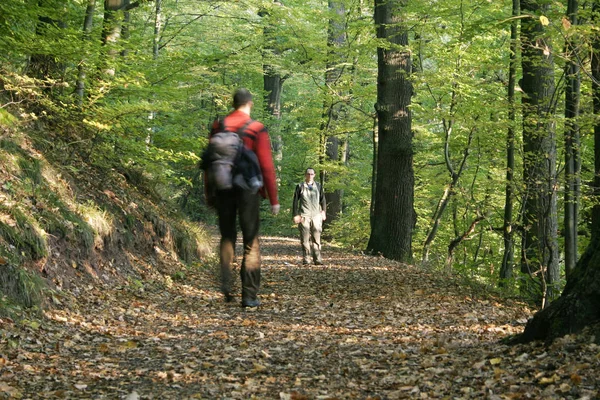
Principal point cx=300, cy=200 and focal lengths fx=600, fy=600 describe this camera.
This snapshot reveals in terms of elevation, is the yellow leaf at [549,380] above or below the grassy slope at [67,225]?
below

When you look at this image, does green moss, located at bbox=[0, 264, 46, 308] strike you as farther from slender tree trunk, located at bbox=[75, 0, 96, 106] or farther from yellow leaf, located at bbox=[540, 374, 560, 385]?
yellow leaf, located at bbox=[540, 374, 560, 385]

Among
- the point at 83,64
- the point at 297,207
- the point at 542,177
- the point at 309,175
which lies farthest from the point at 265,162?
the point at 297,207

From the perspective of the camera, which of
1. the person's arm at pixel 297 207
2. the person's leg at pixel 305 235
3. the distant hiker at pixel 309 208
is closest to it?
the person's arm at pixel 297 207

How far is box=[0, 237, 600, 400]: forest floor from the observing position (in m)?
3.89

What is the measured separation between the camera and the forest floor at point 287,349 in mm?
3891

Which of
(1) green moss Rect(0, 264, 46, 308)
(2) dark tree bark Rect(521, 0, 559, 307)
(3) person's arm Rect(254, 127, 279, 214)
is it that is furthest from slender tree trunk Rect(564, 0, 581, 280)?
(1) green moss Rect(0, 264, 46, 308)

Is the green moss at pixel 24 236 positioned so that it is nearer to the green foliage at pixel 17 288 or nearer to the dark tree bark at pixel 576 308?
the green foliage at pixel 17 288


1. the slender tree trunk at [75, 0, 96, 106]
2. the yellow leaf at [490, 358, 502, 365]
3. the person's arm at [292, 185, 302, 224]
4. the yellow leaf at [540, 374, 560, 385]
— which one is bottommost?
the yellow leaf at [490, 358, 502, 365]

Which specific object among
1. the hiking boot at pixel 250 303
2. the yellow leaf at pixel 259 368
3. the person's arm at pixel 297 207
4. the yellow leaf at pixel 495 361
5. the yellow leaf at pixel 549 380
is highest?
the person's arm at pixel 297 207

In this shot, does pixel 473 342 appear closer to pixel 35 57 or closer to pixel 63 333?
pixel 63 333

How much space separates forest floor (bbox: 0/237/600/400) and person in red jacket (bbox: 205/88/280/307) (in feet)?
2.05

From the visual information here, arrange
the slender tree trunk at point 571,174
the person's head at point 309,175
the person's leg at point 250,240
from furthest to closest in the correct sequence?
the person's head at point 309,175, the slender tree trunk at point 571,174, the person's leg at point 250,240

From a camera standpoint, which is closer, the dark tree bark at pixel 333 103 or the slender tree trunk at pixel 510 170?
the slender tree trunk at pixel 510 170

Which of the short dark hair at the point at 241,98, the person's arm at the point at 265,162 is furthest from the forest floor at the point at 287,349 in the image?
the short dark hair at the point at 241,98
